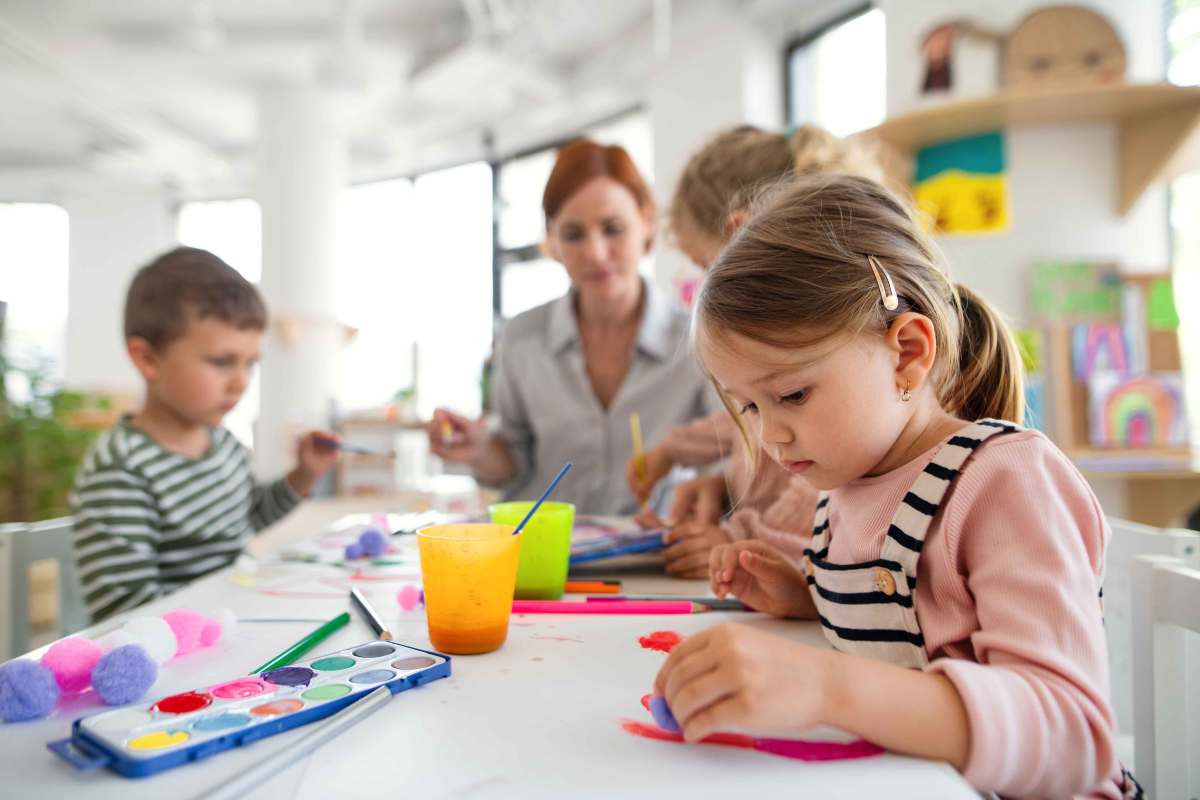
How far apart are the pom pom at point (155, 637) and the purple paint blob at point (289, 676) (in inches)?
4.2

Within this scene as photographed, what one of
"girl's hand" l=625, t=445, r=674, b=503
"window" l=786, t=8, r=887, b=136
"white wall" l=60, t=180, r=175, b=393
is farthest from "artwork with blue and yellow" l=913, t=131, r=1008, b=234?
"white wall" l=60, t=180, r=175, b=393

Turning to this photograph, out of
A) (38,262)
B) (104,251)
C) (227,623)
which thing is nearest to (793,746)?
(227,623)

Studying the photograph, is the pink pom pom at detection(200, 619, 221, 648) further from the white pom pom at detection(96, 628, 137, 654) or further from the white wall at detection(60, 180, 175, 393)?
the white wall at detection(60, 180, 175, 393)

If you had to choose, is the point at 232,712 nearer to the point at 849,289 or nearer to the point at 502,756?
the point at 502,756

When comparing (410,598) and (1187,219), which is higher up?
(1187,219)

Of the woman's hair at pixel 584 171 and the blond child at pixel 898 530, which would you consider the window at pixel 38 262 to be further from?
the blond child at pixel 898 530

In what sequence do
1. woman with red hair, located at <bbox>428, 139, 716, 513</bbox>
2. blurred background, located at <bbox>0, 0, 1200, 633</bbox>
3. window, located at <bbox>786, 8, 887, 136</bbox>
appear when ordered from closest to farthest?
woman with red hair, located at <bbox>428, 139, 716, 513</bbox> → blurred background, located at <bbox>0, 0, 1200, 633</bbox> → window, located at <bbox>786, 8, 887, 136</bbox>

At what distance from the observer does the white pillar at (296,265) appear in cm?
486

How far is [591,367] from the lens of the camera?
5.57 feet

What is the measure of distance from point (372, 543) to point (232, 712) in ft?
1.87

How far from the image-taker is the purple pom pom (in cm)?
49

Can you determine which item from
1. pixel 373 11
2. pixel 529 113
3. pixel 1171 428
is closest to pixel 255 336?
pixel 1171 428

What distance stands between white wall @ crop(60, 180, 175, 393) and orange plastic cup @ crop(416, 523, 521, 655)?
23.7 feet

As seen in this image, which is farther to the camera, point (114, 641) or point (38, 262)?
point (38, 262)
